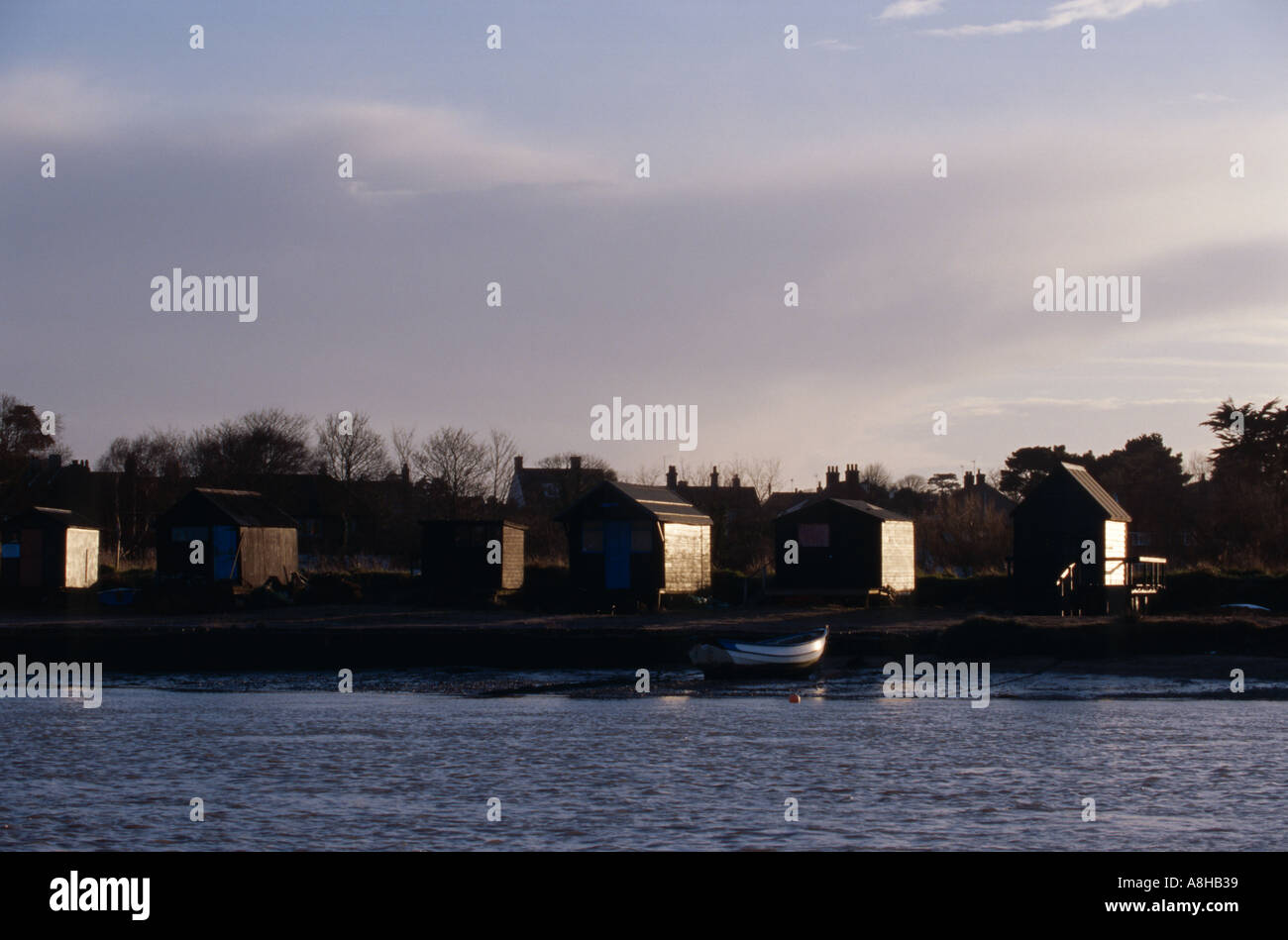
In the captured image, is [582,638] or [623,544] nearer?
[582,638]

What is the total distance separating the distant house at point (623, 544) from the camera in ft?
180

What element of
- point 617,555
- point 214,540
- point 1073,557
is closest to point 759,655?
point 617,555

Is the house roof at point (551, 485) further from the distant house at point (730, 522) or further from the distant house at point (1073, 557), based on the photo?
the distant house at point (1073, 557)

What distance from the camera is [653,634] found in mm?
45469

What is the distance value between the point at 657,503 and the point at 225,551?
61.0 ft

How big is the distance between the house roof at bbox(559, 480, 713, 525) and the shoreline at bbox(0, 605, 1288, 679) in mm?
4447

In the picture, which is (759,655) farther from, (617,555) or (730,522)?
(730,522)

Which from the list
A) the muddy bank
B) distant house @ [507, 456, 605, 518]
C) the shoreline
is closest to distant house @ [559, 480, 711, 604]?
the shoreline

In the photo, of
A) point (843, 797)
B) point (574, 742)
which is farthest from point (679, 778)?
point (574, 742)

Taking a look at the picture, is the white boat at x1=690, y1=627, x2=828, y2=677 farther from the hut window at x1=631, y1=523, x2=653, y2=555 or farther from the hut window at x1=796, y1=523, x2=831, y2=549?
the hut window at x1=796, y1=523, x2=831, y2=549

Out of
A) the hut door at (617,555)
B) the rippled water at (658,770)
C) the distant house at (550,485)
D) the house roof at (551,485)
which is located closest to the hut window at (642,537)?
the hut door at (617,555)

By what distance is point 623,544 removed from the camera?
55.2 m
